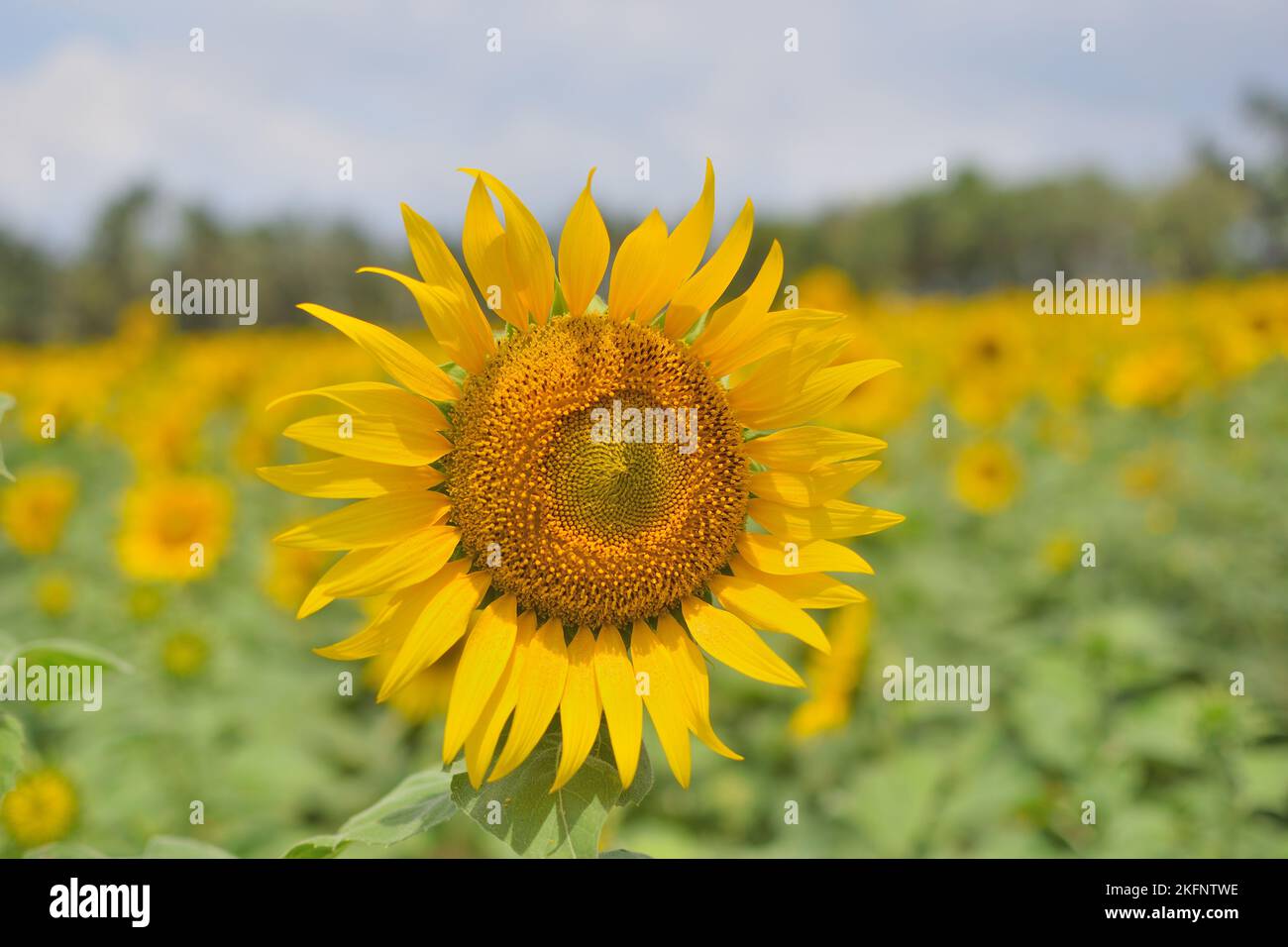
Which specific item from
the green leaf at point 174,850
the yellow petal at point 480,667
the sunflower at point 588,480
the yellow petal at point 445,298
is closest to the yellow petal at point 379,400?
the sunflower at point 588,480

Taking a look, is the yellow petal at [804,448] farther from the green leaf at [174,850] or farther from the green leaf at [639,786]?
the green leaf at [174,850]

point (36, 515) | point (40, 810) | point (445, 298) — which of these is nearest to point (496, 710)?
point (445, 298)

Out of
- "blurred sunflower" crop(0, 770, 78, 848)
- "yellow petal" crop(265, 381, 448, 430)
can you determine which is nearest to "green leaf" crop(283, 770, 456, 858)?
"yellow petal" crop(265, 381, 448, 430)

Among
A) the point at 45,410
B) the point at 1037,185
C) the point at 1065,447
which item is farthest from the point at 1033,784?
the point at 1037,185

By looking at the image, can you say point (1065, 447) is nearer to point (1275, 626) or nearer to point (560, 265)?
point (1275, 626)

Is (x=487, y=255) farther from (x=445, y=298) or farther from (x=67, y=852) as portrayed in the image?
(x=67, y=852)

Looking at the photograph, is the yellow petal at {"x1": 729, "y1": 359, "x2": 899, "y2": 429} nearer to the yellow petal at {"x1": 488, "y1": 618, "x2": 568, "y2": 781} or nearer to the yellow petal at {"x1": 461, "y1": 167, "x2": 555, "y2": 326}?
the yellow petal at {"x1": 461, "y1": 167, "x2": 555, "y2": 326}
